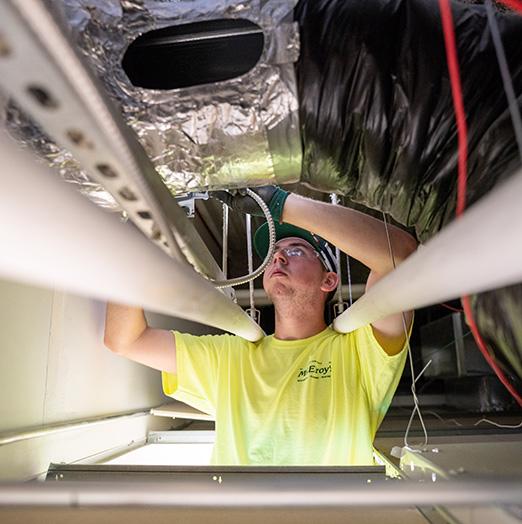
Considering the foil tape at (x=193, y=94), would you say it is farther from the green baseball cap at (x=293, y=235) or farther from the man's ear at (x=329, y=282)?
the man's ear at (x=329, y=282)

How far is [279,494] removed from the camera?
371 mm

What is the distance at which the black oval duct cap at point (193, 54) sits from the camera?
63cm

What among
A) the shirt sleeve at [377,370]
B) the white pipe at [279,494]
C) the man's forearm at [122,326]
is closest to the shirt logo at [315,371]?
the shirt sleeve at [377,370]

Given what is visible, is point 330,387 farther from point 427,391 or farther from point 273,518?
point 427,391

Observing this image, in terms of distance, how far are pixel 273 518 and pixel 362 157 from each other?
1.84 feet

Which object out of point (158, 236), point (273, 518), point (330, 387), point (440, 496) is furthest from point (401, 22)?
point (330, 387)

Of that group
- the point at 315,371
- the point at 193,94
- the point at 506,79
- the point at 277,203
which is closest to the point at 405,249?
Answer: the point at 277,203

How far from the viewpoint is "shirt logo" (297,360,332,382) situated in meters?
1.34

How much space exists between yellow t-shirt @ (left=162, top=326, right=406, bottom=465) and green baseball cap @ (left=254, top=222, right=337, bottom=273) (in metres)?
0.33

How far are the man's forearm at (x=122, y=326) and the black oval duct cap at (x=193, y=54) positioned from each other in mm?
812

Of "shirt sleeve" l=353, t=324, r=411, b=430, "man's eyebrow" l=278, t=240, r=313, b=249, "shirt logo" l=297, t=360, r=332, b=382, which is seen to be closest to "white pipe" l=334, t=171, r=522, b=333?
"shirt sleeve" l=353, t=324, r=411, b=430

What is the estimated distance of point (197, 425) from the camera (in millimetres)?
2154

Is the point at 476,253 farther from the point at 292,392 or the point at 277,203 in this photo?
the point at 292,392

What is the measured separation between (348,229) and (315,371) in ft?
1.67
